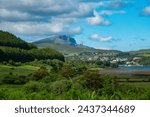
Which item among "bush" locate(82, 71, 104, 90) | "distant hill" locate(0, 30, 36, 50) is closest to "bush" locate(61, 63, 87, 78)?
"bush" locate(82, 71, 104, 90)

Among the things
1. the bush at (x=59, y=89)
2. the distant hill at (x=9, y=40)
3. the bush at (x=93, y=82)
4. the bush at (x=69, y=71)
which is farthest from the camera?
the distant hill at (x=9, y=40)

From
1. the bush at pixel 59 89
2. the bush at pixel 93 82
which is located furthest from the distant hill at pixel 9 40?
the bush at pixel 59 89

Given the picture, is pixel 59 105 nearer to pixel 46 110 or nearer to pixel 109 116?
pixel 46 110

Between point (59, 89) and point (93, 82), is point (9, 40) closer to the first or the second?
point (93, 82)

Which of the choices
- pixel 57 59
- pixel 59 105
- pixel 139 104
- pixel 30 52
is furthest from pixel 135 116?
pixel 30 52

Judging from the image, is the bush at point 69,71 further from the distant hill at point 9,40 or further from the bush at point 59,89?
the distant hill at point 9,40

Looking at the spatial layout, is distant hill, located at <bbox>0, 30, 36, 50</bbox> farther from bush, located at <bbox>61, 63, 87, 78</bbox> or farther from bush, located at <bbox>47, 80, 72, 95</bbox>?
bush, located at <bbox>47, 80, 72, 95</bbox>

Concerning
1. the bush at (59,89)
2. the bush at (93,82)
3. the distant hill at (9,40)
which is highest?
the distant hill at (9,40)

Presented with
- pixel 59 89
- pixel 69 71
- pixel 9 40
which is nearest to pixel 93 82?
pixel 59 89

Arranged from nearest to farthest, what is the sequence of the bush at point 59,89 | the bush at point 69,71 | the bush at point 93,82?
the bush at point 59,89 → the bush at point 93,82 → the bush at point 69,71

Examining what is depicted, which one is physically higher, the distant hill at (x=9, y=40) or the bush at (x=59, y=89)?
the distant hill at (x=9, y=40)

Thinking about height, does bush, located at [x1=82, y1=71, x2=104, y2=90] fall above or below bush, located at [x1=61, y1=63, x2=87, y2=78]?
below
